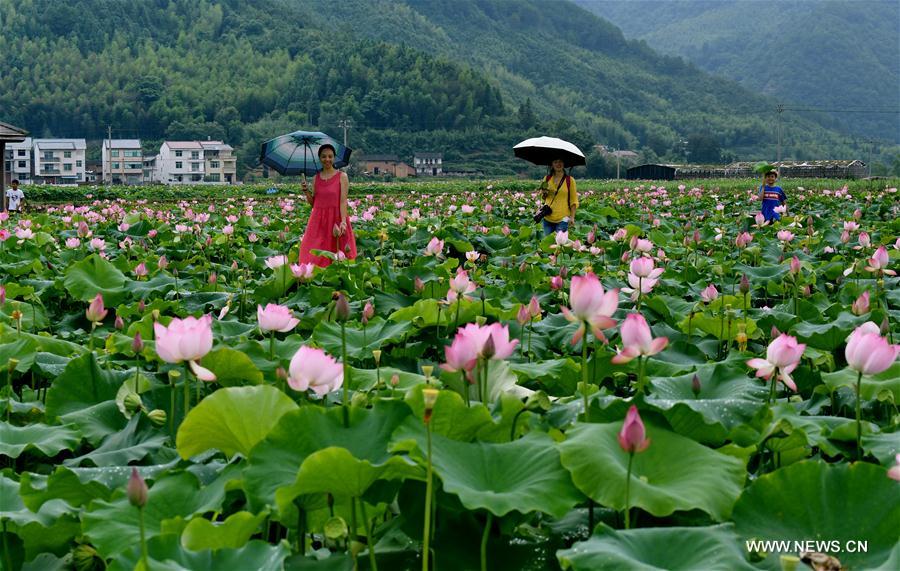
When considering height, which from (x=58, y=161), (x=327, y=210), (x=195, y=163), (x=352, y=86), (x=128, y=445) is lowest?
(x=58, y=161)

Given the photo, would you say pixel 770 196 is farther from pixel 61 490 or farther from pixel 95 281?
pixel 61 490

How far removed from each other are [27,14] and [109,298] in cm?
12981

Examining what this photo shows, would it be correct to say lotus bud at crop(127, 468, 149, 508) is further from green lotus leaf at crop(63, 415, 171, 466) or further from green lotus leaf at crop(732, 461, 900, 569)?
green lotus leaf at crop(732, 461, 900, 569)

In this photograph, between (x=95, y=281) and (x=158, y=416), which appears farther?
(x=95, y=281)

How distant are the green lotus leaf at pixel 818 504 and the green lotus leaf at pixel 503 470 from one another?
25cm

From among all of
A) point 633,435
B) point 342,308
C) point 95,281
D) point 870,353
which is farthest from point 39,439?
point 95,281

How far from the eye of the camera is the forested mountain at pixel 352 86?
3708 inches

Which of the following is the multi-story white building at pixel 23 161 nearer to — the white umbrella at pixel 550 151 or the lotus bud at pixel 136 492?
the white umbrella at pixel 550 151

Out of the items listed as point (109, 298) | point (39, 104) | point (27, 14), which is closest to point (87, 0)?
point (27, 14)

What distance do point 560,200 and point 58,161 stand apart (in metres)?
88.7

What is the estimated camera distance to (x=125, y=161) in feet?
287

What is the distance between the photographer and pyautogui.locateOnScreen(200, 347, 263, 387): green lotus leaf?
2.10 metres

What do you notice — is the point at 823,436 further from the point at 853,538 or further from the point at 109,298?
the point at 109,298

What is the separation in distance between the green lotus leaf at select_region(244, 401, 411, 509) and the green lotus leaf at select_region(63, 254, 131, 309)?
2.73 m
